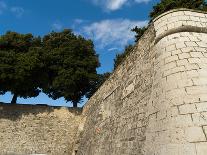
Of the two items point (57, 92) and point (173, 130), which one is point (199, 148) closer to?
point (173, 130)

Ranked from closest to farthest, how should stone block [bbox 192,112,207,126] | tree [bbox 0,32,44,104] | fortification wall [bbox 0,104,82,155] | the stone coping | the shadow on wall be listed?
stone block [bbox 192,112,207,126] < the stone coping < fortification wall [bbox 0,104,82,155] < the shadow on wall < tree [bbox 0,32,44,104]

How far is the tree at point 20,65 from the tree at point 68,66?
90cm

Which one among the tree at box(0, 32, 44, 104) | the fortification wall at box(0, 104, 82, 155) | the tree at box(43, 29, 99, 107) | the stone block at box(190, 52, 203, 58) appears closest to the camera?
the stone block at box(190, 52, 203, 58)

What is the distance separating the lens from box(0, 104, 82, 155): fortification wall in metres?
15.5

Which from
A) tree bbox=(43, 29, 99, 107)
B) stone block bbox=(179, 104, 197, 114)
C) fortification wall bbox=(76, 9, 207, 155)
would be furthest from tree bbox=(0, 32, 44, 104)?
stone block bbox=(179, 104, 197, 114)

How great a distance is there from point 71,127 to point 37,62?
5.22 meters

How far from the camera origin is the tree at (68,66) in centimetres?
1989

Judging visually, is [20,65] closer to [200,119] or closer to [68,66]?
[68,66]

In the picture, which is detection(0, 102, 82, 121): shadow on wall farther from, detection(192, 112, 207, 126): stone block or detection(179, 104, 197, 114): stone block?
detection(192, 112, 207, 126): stone block

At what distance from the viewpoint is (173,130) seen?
4613 mm

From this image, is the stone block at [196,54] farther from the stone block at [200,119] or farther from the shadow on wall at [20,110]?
the shadow on wall at [20,110]

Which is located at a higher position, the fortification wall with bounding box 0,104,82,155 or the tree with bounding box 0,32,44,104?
the tree with bounding box 0,32,44,104

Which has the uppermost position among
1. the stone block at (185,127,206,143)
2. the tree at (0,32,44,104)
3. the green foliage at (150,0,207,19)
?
the green foliage at (150,0,207,19)

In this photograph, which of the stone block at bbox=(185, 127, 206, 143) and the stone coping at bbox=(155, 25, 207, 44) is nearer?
the stone block at bbox=(185, 127, 206, 143)
